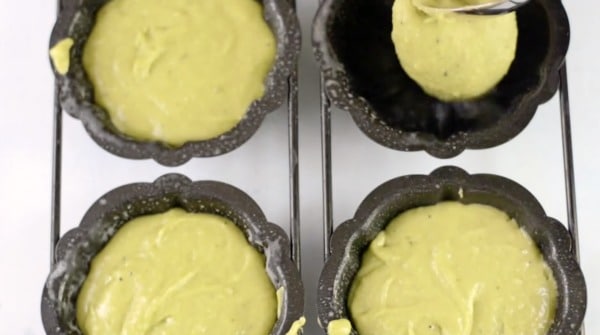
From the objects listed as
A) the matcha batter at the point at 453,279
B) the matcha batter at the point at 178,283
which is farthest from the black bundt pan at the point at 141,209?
the matcha batter at the point at 453,279

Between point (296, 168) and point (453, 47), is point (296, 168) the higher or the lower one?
the lower one

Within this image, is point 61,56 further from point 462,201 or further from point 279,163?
point 462,201

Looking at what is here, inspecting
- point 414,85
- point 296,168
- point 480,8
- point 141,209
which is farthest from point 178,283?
point 480,8

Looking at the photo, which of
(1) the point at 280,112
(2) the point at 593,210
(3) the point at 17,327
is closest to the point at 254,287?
(1) the point at 280,112

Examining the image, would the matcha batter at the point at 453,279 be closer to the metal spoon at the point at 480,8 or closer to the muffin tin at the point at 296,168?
the muffin tin at the point at 296,168

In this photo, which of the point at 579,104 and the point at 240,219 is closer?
the point at 240,219

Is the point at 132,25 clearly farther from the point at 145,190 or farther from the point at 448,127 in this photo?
the point at 448,127

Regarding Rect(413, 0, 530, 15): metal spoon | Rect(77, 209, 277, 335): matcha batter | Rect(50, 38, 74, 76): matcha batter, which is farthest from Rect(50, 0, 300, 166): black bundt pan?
Rect(413, 0, 530, 15): metal spoon
